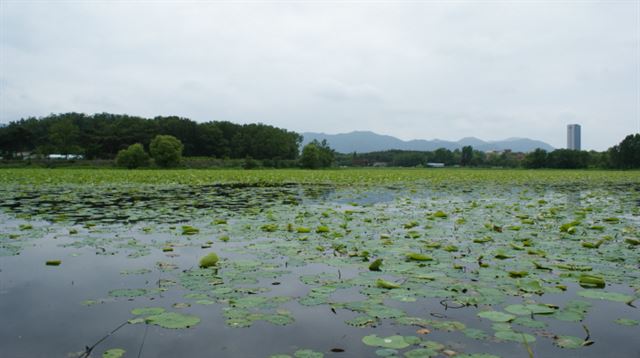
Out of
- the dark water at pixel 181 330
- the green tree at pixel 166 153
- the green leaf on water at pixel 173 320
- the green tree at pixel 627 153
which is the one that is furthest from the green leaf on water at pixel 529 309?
the green tree at pixel 627 153

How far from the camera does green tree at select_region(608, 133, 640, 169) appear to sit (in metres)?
55.9

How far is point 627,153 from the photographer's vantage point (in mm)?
56562

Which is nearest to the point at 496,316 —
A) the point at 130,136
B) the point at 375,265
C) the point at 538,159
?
the point at 375,265

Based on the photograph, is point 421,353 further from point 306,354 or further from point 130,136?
point 130,136

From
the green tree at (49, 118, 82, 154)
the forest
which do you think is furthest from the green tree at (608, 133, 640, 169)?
the green tree at (49, 118, 82, 154)

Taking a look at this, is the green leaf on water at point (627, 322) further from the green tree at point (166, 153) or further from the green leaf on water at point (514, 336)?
the green tree at point (166, 153)

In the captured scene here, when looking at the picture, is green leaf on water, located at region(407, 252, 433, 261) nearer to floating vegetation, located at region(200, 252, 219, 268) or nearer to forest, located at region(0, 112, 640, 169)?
floating vegetation, located at region(200, 252, 219, 268)

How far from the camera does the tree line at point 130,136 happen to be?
6231cm


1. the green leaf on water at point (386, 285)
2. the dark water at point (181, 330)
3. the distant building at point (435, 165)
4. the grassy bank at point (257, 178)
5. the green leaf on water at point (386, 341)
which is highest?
the distant building at point (435, 165)

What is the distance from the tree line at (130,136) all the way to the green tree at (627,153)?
48317 millimetres

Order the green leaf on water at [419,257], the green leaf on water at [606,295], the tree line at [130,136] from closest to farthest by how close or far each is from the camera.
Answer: the green leaf on water at [606,295], the green leaf on water at [419,257], the tree line at [130,136]

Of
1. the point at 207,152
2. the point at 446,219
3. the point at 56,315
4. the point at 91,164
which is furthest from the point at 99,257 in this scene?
the point at 207,152

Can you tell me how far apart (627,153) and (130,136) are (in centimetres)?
6885

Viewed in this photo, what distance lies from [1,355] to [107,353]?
0.62 metres
